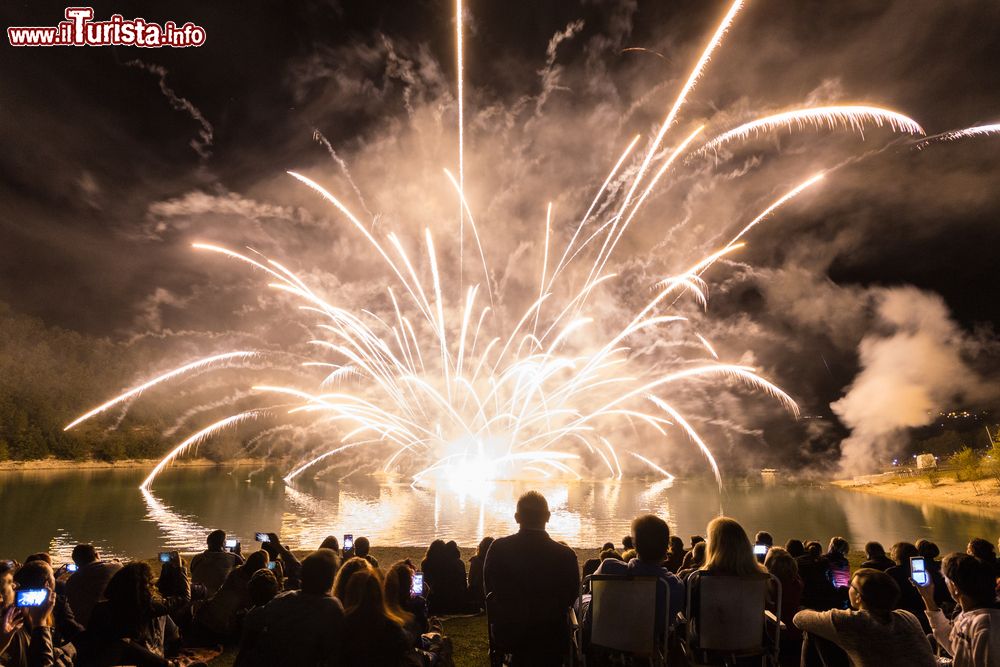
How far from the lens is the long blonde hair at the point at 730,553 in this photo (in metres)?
5.05

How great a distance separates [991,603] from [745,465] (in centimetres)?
19617

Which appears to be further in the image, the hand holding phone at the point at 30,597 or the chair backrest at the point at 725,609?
the hand holding phone at the point at 30,597

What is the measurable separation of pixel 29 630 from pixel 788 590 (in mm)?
8093

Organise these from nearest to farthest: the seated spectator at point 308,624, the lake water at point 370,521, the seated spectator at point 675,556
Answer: the seated spectator at point 308,624, the seated spectator at point 675,556, the lake water at point 370,521

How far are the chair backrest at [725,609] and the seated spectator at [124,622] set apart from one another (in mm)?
4938

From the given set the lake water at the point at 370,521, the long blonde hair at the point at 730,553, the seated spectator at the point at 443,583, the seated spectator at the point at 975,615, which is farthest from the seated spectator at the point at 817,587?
the lake water at the point at 370,521

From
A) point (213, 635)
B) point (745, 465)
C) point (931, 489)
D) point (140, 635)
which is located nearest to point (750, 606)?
point (140, 635)

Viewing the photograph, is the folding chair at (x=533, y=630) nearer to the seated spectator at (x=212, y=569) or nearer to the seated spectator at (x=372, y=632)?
the seated spectator at (x=372, y=632)

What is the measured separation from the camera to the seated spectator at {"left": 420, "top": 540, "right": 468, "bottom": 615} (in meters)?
11.6

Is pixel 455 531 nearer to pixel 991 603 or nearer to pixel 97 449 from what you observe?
pixel 991 603

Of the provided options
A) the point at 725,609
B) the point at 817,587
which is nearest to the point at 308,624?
the point at 725,609

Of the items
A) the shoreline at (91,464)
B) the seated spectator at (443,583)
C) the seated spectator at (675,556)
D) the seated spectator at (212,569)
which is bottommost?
the shoreline at (91,464)

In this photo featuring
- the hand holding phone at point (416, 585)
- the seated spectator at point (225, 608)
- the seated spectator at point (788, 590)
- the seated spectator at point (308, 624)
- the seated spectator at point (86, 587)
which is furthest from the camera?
the hand holding phone at point (416, 585)

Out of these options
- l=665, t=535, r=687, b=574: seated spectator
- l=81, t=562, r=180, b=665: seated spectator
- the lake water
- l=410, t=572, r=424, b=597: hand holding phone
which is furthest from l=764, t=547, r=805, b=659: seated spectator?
the lake water
